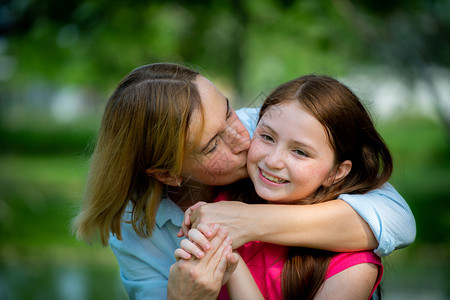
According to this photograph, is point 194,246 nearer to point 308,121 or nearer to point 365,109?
point 308,121

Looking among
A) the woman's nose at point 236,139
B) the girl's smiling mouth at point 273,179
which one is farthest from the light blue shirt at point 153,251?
the girl's smiling mouth at point 273,179

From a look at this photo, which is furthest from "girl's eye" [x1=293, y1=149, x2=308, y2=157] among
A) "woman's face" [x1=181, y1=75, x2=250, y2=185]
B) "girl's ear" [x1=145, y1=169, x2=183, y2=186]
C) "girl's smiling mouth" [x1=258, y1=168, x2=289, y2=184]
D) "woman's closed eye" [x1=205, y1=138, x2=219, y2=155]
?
"girl's ear" [x1=145, y1=169, x2=183, y2=186]

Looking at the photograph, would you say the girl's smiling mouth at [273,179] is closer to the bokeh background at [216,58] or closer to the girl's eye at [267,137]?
the girl's eye at [267,137]

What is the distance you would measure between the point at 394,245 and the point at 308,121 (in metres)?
→ 0.59

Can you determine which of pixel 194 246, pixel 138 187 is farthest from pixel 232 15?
pixel 194 246

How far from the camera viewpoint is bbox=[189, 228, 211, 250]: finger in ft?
6.85

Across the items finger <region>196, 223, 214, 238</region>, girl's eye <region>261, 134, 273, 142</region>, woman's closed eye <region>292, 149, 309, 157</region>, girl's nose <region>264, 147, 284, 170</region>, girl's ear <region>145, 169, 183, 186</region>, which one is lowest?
finger <region>196, 223, 214, 238</region>

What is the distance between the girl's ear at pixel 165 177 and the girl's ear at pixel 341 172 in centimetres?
65

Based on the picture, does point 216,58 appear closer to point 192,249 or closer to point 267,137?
Result: point 267,137

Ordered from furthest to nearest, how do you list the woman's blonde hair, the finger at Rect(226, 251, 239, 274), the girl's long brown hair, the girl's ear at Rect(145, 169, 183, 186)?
the girl's ear at Rect(145, 169, 183, 186), the woman's blonde hair, the girl's long brown hair, the finger at Rect(226, 251, 239, 274)

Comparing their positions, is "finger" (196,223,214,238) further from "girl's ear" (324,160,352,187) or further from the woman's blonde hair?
"girl's ear" (324,160,352,187)

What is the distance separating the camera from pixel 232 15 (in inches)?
239

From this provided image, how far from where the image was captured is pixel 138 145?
2.34 m

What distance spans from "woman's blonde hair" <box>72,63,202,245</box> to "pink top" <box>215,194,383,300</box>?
47cm
